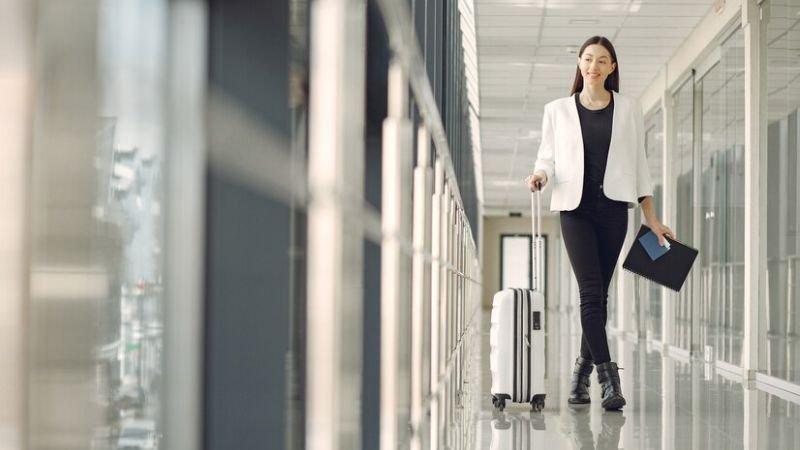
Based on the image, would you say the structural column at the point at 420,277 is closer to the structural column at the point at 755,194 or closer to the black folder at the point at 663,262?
the black folder at the point at 663,262

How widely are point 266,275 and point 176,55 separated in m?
0.26

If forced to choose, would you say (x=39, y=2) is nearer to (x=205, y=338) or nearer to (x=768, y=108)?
(x=205, y=338)

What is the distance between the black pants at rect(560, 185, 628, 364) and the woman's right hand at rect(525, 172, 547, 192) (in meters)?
0.14

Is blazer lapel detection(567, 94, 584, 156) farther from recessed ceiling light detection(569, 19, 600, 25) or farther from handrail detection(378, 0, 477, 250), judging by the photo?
recessed ceiling light detection(569, 19, 600, 25)

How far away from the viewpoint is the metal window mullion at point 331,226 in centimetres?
124

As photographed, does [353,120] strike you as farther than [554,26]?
No

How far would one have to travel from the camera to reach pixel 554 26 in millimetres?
9500

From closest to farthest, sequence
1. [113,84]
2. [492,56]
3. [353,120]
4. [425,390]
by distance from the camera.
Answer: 1. [113,84]
2. [353,120]
3. [425,390]
4. [492,56]

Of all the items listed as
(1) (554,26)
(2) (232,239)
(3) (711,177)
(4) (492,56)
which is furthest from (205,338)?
(4) (492,56)

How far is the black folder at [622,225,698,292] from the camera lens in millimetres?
4488

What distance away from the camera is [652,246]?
15.0 feet

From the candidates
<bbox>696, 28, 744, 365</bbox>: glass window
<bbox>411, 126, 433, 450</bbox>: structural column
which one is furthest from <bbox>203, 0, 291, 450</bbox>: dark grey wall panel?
<bbox>696, 28, 744, 365</bbox>: glass window

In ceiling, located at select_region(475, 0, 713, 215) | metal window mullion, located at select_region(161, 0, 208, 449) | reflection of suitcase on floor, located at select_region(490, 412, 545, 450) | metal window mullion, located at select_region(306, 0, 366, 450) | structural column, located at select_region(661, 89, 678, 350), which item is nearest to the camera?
Answer: metal window mullion, located at select_region(161, 0, 208, 449)

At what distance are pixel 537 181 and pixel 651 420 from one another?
1015 mm
